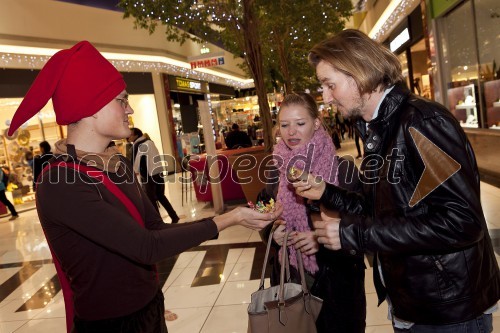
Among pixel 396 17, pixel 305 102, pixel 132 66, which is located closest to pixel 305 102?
pixel 305 102

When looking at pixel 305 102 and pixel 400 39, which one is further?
pixel 400 39

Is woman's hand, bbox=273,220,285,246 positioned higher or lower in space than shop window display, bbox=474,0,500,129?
lower

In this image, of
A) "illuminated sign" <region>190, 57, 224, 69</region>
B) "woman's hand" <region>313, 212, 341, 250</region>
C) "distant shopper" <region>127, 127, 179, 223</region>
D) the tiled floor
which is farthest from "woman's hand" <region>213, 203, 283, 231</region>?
"illuminated sign" <region>190, 57, 224, 69</region>

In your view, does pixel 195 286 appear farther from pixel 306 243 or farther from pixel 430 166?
pixel 430 166

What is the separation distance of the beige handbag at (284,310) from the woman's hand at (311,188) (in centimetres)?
23

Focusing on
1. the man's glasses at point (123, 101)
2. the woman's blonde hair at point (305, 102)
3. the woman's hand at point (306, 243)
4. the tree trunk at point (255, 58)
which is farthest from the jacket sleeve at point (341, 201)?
the tree trunk at point (255, 58)

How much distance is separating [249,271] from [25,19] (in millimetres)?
9670

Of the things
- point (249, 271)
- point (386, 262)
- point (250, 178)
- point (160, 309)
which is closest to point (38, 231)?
point (250, 178)

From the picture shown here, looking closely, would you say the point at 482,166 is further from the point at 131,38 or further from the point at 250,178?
the point at 131,38

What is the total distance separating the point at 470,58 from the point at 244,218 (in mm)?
8634

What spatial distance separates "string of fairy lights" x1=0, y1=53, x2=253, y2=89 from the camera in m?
11.4

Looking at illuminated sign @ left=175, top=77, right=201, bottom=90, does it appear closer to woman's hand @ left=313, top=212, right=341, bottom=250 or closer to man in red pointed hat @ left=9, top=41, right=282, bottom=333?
man in red pointed hat @ left=9, top=41, right=282, bottom=333

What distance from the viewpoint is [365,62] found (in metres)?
1.42

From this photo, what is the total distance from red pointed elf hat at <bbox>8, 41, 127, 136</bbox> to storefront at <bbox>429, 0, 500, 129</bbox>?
7706 mm
